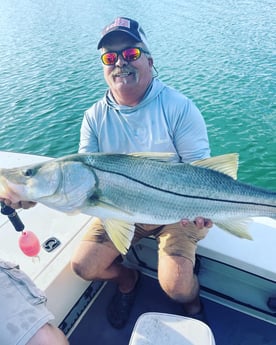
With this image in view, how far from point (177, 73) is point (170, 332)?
466 inches

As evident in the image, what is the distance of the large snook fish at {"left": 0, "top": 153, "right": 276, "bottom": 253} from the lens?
2.51 m

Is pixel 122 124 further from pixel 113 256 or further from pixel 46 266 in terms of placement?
pixel 46 266

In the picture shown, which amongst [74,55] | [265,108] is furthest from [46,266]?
[74,55]

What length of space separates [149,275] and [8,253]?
1.38 metres

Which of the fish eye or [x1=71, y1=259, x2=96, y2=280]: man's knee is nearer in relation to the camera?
the fish eye

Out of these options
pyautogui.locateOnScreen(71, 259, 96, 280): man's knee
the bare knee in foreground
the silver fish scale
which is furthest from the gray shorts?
the silver fish scale

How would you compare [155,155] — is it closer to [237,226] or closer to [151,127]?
[151,127]

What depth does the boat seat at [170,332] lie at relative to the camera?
6.93ft

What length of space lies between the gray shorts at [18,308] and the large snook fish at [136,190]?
54 cm

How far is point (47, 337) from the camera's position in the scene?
2.17 m

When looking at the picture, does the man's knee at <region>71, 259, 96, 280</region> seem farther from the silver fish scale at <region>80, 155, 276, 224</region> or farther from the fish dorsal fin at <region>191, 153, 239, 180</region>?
the fish dorsal fin at <region>191, 153, 239, 180</region>

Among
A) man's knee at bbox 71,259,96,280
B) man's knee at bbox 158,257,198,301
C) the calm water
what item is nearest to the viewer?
man's knee at bbox 158,257,198,301

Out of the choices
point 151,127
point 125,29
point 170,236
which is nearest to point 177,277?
point 170,236

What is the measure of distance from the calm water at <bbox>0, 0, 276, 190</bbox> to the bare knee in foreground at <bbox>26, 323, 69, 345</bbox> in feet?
20.4
